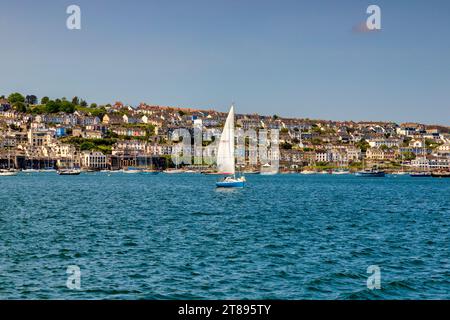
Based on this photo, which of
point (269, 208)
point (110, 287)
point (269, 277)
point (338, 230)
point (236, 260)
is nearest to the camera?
point (110, 287)

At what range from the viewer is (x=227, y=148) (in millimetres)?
62938

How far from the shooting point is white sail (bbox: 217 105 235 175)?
6256 centimetres

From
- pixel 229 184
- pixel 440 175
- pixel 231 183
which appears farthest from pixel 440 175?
pixel 229 184

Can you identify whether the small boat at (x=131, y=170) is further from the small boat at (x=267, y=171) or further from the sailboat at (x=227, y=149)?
the sailboat at (x=227, y=149)

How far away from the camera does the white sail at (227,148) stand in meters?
62.6

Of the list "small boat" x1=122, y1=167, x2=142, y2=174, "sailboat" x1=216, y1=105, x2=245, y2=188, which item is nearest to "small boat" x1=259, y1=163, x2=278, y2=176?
"small boat" x1=122, y1=167, x2=142, y2=174

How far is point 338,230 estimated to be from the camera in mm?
31422

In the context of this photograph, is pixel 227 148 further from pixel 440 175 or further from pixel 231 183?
pixel 440 175

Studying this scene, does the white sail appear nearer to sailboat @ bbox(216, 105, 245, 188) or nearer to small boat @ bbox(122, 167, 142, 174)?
sailboat @ bbox(216, 105, 245, 188)

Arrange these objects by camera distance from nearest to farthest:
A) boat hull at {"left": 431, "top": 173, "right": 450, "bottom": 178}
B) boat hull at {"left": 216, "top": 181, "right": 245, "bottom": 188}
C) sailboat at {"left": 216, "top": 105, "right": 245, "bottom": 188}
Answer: sailboat at {"left": 216, "top": 105, "right": 245, "bottom": 188}
boat hull at {"left": 216, "top": 181, "right": 245, "bottom": 188}
boat hull at {"left": 431, "top": 173, "right": 450, "bottom": 178}

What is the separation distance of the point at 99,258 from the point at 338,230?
45.8 feet
